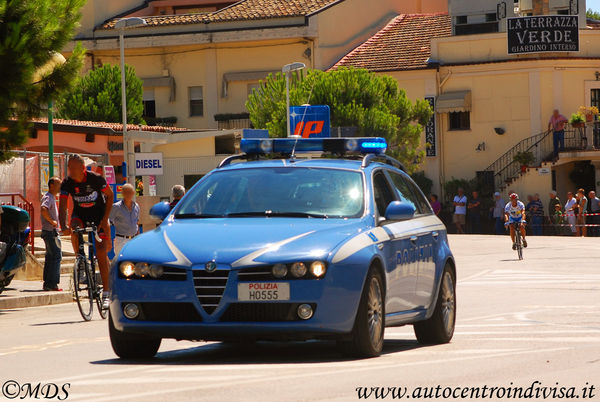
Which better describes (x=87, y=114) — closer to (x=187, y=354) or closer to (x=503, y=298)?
(x=503, y=298)

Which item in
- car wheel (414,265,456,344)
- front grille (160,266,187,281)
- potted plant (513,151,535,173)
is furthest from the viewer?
potted plant (513,151,535,173)

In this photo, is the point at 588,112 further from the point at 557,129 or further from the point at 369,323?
the point at 369,323

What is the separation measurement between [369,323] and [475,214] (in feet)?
153

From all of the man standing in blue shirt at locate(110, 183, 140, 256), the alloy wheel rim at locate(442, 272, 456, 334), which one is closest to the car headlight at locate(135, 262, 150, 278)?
the alloy wheel rim at locate(442, 272, 456, 334)

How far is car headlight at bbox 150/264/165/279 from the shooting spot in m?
9.66

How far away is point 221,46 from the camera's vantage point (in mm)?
65812

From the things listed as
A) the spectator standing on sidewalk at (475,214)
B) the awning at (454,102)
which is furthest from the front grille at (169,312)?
the awning at (454,102)

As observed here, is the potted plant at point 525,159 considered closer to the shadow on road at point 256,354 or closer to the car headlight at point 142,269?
the shadow on road at point 256,354

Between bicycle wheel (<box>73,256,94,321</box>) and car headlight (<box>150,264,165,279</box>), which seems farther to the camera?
bicycle wheel (<box>73,256,94,321</box>)

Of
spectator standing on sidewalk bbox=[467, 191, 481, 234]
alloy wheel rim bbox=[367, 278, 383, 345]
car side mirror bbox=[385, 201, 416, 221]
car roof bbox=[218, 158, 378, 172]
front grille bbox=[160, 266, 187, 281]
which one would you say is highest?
car roof bbox=[218, 158, 378, 172]

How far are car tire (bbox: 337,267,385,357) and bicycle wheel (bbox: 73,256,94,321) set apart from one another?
5979mm

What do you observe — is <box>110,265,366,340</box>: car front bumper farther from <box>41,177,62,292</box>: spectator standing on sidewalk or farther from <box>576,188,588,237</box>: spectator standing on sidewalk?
<box>576,188,588,237</box>: spectator standing on sidewalk

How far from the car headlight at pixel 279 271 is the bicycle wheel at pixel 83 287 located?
20.6 ft

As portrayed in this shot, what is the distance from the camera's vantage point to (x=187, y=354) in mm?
10773
